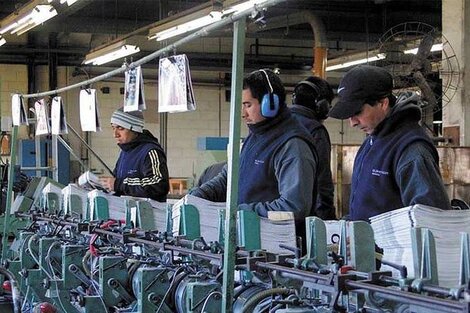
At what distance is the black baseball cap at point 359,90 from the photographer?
1.92 metres

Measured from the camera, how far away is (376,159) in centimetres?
199

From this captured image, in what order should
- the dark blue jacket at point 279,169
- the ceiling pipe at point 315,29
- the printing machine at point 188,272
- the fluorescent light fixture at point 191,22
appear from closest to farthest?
the printing machine at point 188,272, the dark blue jacket at point 279,169, the fluorescent light fixture at point 191,22, the ceiling pipe at point 315,29

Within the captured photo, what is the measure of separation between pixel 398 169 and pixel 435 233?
17.0 inches

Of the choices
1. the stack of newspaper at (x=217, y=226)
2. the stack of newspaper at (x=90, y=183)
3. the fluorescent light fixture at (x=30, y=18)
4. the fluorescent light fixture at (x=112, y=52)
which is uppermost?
the fluorescent light fixture at (x=30, y=18)

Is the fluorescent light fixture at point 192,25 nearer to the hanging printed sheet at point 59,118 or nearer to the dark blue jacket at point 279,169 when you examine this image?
the hanging printed sheet at point 59,118

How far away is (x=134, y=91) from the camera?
9.20 ft

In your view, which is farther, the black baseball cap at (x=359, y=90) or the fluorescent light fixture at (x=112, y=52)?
the fluorescent light fixture at (x=112, y=52)

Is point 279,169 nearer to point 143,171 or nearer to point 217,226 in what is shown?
point 217,226

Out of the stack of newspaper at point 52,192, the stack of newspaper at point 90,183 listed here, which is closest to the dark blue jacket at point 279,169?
the stack of newspaper at point 90,183

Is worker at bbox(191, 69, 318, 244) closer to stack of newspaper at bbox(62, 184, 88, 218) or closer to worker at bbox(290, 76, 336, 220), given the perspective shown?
worker at bbox(290, 76, 336, 220)

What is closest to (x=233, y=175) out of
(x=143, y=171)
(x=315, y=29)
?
(x=143, y=171)

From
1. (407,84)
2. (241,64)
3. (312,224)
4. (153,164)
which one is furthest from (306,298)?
(407,84)

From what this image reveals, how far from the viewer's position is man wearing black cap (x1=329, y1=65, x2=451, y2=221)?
186cm

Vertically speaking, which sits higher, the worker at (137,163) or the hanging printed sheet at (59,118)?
the hanging printed sheet at (59,118)
